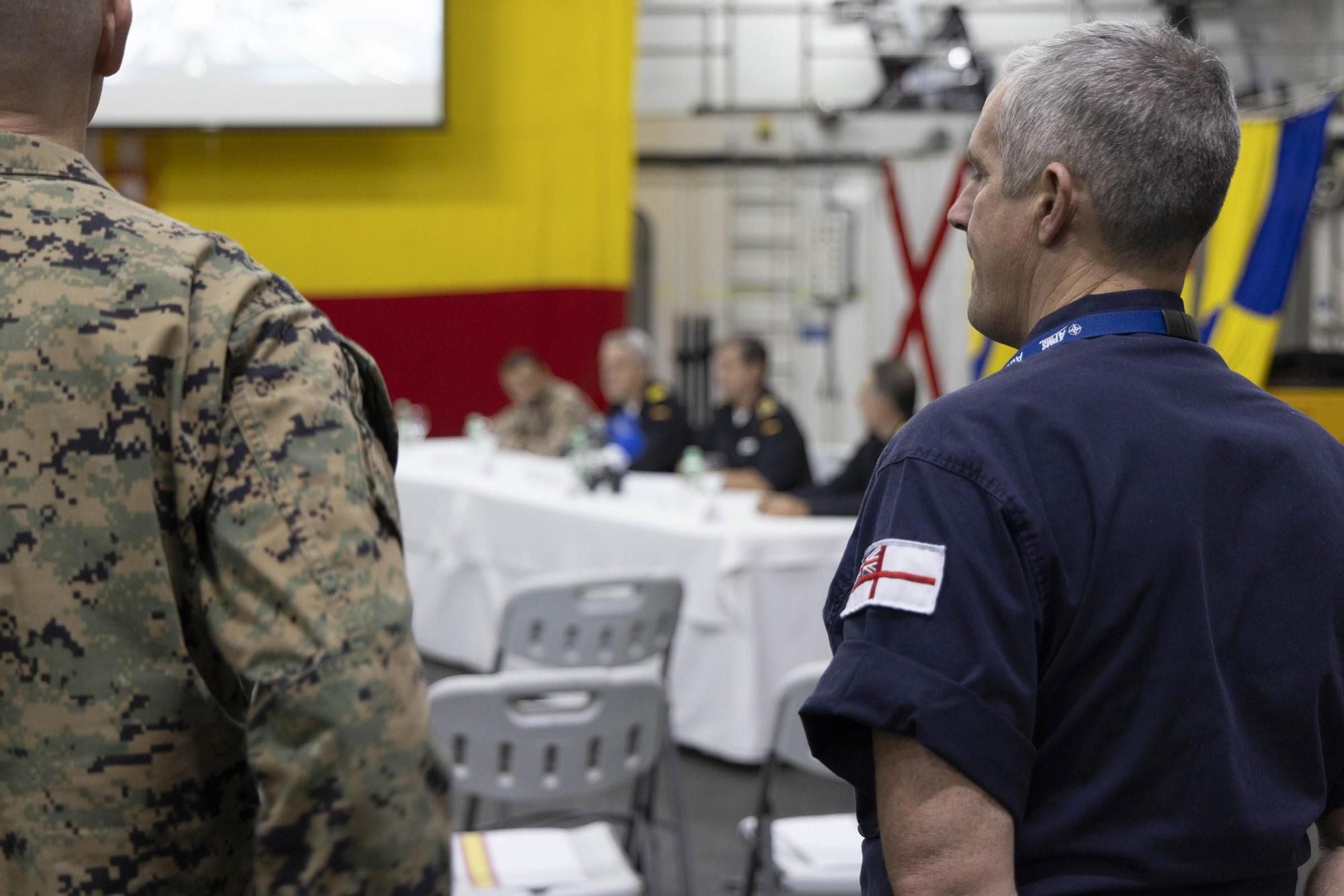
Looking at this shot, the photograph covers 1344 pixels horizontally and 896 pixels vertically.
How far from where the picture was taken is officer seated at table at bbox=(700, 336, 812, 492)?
5727 millimetres

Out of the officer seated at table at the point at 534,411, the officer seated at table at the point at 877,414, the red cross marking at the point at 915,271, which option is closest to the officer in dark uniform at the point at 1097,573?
the officer seated at table at the point at 877,414

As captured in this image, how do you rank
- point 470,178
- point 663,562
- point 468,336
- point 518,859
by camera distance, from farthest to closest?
point 468,336, point 470,178, point 663,562, point 518,859

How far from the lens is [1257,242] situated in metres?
6.20

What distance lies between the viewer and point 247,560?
2.85 ft

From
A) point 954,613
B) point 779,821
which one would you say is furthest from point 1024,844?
point 779,821

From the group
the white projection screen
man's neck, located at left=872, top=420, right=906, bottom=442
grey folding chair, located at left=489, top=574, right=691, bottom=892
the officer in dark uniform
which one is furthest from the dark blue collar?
the white projection screen

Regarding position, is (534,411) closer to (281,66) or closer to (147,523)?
(281,66)

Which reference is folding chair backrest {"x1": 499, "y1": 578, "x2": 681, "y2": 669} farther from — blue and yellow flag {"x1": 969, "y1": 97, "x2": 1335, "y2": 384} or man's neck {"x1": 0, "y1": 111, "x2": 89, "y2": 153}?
blue and yellow flag {"x1": 969, "y1": 97, "x2": 1335, "y2": 384}

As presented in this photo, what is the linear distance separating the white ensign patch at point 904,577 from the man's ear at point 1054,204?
26 centimetres

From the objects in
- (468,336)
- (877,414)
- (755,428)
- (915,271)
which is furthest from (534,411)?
(915,271)

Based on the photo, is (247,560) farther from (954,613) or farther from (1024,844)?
(1024,844)

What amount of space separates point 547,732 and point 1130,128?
1.88m

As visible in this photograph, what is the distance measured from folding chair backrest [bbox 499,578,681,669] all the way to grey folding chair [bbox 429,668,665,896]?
0.64 m

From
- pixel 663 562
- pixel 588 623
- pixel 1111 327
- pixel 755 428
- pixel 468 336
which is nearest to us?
pixel 1111 327
